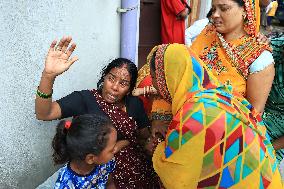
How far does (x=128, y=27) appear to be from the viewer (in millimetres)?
3602

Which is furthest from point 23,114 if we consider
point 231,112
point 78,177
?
point 231,112

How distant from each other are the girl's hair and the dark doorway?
3.18 metres

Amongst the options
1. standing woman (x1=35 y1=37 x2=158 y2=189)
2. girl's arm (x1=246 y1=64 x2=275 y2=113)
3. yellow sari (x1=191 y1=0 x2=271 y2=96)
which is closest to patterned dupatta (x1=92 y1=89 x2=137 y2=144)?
standing woman (x1=35 y1=37 x2=158 y2=189)

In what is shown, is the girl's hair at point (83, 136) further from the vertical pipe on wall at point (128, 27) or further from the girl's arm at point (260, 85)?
the vertical pipe on wall at point (128, 27)

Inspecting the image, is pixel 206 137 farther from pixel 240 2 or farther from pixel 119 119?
pixel 240 2

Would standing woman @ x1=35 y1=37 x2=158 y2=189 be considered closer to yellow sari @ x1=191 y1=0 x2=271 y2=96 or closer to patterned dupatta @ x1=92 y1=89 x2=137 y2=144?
patterned dupatta @ x1=92 y1=89 x2=137 y2=144

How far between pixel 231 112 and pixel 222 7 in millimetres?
940

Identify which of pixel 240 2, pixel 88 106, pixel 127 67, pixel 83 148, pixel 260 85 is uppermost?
pixel 240 2

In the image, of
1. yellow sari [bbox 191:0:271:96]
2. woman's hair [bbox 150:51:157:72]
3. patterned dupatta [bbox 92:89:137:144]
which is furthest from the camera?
yellow sari [bbox 191:0:271:96]

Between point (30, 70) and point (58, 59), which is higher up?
point (58, 59)

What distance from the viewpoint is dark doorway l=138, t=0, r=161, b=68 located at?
16.7ft

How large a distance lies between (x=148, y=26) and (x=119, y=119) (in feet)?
9.75

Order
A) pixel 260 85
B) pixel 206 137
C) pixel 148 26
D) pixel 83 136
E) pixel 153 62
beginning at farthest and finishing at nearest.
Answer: pixel 148 26, pixel 260 85, pixel 153 62, pixel 83 136, pixel 206 137

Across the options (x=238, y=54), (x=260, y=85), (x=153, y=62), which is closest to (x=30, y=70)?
(x=153, y=62)
